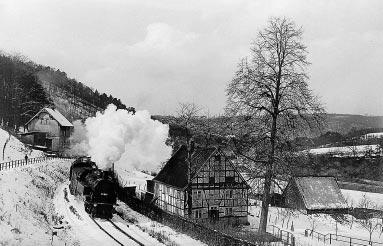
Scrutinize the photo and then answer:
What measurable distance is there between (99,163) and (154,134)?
105 feet

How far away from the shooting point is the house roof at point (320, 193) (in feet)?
164

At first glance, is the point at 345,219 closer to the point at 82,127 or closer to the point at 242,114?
the point at 242,114

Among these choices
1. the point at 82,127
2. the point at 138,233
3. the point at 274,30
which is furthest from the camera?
the point at 82,127

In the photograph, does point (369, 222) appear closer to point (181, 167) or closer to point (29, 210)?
point (181, 167)

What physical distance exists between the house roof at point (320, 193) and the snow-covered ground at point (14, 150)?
3861 centimetres

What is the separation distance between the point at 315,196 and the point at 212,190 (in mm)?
18131

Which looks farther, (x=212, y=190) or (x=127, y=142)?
(x=127, y=142)

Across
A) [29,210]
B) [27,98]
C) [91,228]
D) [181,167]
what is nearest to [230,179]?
[181,167]

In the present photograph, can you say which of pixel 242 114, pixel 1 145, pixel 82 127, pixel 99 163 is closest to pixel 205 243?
pixel 242 114

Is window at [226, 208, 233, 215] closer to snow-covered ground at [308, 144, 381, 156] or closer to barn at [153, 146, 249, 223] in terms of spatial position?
barn at [153, 146, 249, 223]

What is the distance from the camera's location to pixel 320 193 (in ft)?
169

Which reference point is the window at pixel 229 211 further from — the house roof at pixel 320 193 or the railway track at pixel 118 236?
the house roof at pixel 320 193

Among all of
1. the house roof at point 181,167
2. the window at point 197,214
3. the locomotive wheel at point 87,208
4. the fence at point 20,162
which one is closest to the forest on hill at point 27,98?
the fence at point 20,162

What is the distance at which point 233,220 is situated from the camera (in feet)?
126
